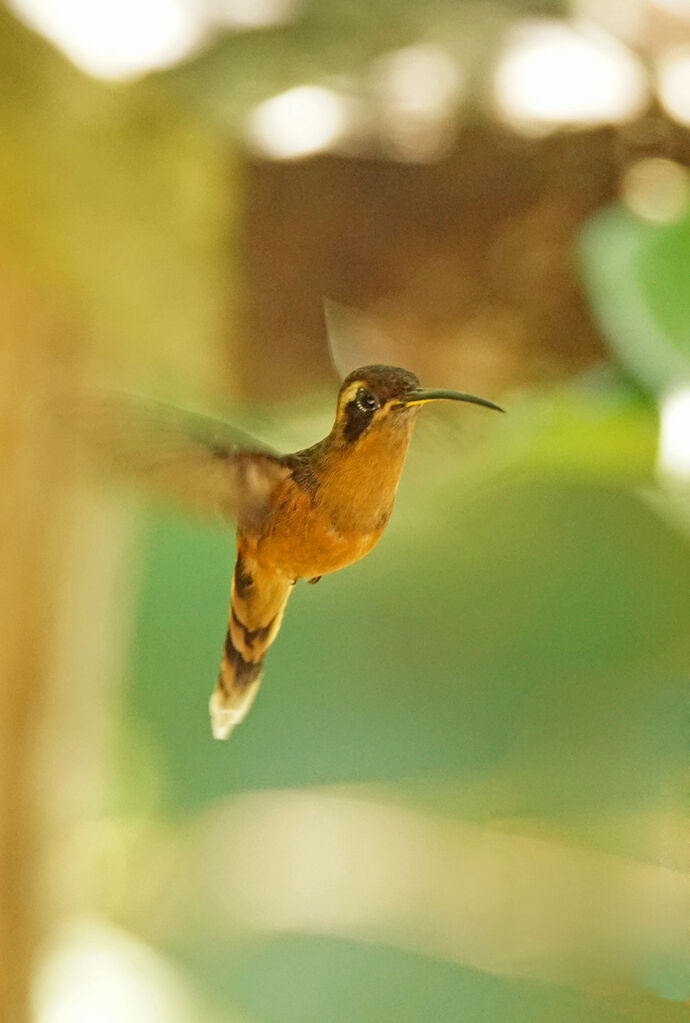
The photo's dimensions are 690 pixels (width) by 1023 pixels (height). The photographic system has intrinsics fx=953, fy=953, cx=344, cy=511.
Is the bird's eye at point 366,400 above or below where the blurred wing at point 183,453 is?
above

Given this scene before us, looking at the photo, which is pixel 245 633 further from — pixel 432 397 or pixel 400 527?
pixel 400 527

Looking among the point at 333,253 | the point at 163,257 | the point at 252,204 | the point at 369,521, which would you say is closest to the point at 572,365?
the point at 333,253

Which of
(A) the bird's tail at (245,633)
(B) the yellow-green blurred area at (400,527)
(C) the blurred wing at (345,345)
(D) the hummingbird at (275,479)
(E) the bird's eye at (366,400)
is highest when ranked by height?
(B) the yellow-green blurred area at (400,527)

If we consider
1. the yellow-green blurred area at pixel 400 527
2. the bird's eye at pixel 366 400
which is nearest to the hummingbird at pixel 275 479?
the bird's eye at pixel 366 400

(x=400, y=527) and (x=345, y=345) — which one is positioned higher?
(x=400, y=527)

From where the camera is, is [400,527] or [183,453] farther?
[400,527]

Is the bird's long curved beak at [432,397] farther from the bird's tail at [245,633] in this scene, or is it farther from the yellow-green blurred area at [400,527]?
the yellow-green blurred area at [400,527]

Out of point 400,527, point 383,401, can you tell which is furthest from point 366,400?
point 400,527
